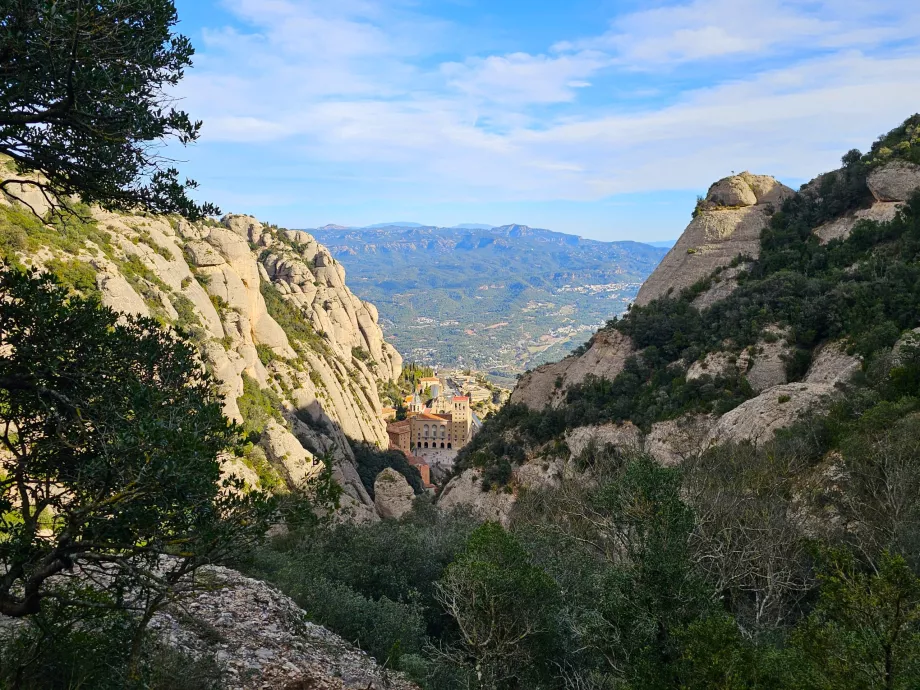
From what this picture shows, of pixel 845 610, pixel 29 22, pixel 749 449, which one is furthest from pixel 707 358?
pixel 29 22

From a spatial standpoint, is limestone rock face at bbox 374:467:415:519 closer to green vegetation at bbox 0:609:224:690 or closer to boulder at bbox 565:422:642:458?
Result: boulder at bbox 565:422:642:458

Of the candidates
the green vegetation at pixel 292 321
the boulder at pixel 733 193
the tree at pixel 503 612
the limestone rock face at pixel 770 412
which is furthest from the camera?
the green vegetation at pixel 292 321

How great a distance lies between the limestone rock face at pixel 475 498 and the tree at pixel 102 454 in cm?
2493

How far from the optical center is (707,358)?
3102cm

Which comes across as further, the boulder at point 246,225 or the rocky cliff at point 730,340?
the boulder at point 246,225

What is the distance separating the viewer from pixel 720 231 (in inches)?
1606

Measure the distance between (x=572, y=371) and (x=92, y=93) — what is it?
35032 mm

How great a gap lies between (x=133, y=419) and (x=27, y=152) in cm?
313

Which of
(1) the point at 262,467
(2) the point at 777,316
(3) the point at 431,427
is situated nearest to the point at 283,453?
(1) the point at 262,467

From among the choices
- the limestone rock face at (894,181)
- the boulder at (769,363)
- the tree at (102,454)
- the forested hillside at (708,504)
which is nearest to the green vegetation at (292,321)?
the forested hillside at (708,504)

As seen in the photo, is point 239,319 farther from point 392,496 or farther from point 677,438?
point 677,438

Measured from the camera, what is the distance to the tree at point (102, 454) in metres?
4.94

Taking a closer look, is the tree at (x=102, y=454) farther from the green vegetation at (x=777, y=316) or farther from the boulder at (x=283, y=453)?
the boulder at (x=283, y=453)

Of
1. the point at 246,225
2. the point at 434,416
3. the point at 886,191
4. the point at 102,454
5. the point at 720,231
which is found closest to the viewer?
the point at 102,454
